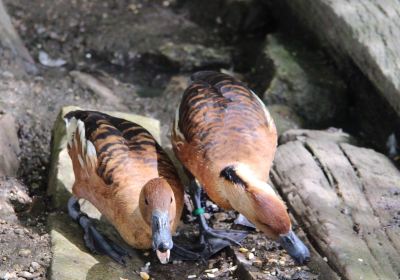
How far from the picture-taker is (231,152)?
13.2ft

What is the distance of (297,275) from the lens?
150 inches

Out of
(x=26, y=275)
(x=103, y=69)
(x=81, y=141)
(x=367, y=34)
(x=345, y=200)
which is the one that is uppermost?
(x=367, y=34)

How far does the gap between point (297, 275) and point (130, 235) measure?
92 cm

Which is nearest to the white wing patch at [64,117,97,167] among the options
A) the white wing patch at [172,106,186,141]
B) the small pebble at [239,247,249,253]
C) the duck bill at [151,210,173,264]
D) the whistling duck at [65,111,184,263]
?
the whistling duck at [65,111,184,263]

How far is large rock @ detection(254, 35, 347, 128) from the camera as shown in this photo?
232 inches

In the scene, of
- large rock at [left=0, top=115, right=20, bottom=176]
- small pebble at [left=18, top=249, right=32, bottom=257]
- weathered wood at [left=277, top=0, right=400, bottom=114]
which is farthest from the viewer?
weathered wood at [left=277, top=0, right=400, bottom=114]

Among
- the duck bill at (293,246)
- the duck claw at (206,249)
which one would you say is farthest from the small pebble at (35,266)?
the duck bill at (293,246)

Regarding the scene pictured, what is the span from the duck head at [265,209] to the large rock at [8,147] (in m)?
1.72

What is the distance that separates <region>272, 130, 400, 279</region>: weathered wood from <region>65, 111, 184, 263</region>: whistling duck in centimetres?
82

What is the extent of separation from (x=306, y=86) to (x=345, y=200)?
1.87 metres

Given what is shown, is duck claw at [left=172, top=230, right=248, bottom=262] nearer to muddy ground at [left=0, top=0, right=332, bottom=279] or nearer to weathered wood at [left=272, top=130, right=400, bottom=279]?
muddy ground at [left=0, top=0, right=332, bottom=279]

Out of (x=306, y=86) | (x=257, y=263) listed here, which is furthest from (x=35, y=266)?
(x=306, y=86)

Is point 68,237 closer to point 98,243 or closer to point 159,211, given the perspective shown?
point 98,243

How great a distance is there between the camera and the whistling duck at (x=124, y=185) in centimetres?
367
